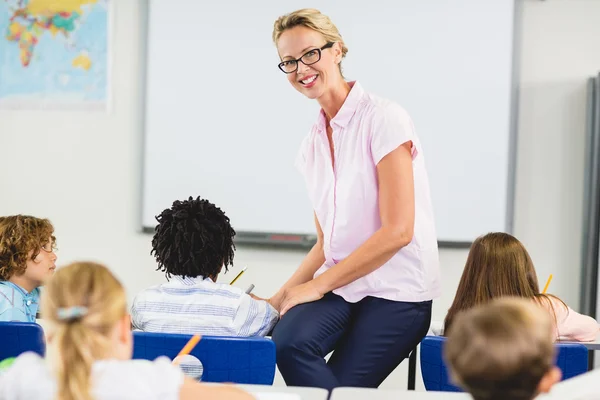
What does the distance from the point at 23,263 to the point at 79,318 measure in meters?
1.46

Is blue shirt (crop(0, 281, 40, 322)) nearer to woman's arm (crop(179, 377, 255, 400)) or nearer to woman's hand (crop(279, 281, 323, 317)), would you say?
woman's hand (crop(279, 281, 323, 317))

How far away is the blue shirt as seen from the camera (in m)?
2.36

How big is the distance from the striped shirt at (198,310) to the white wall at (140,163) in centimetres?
191

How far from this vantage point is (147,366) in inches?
44.6

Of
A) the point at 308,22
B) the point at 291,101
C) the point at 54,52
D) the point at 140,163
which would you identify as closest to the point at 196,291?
the point at 308,22

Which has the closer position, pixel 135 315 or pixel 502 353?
pixel 502 353

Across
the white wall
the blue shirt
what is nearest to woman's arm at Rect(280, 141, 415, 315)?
the blue shirt

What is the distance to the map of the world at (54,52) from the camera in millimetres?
3971

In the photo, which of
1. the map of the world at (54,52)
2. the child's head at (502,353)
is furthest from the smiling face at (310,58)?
the map of the world at (54,52)

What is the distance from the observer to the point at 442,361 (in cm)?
191

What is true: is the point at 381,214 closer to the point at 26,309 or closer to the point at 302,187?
the point at 26,309

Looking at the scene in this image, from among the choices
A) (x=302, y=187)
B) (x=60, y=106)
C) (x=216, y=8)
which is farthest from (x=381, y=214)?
(x=60, y=106)

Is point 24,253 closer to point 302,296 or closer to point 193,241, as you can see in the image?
point 193,241

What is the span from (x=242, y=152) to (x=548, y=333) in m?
2.89
